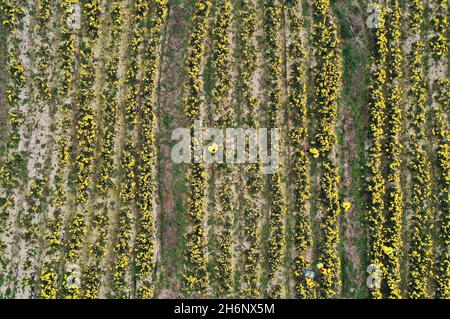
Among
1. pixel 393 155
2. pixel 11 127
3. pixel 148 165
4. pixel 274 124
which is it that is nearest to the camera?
pixel 148 165

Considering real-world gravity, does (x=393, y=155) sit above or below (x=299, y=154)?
below

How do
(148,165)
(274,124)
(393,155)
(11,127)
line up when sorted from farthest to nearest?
1. (274,124)
2. (393,155)
3. (11,127)
4. (148,165)

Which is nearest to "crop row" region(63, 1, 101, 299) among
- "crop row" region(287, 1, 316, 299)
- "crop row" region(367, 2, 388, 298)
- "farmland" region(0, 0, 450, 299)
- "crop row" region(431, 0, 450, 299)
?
"farmland" region(0, 0, 450, 299)

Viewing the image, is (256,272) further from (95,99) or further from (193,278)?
(95,99)

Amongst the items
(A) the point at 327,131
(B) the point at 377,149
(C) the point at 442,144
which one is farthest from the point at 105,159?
(C) the point at 442,144

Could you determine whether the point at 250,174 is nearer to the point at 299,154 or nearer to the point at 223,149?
the point at 223,149

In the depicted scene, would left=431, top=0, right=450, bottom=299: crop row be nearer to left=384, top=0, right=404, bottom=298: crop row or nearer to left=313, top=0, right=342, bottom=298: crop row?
left=384, top=0, right=404, bottom=298: crop row

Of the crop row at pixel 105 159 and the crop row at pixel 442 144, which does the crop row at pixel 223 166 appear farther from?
the crop row at pixel 442 144

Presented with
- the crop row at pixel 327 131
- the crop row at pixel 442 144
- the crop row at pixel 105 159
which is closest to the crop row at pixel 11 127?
the crop row at pixel 105 159
